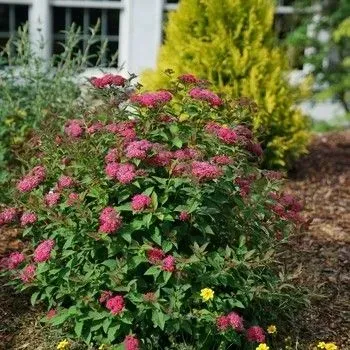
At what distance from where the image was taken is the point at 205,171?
291 centimetres

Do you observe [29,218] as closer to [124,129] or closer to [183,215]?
[124,129]

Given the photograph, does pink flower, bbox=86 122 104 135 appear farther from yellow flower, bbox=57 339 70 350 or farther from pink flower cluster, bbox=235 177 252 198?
yellow flower, bbox=57 339 70 350

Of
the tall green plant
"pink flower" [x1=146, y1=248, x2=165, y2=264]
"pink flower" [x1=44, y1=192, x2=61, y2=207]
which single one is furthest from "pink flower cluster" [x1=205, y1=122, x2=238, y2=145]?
the tall green plant

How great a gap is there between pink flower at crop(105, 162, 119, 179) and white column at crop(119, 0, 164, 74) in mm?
5797

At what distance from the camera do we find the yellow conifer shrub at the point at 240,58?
565cm

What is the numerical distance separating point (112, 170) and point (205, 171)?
388mm

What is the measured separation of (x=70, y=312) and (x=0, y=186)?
1.40 metres

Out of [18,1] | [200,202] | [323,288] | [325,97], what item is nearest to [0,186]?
[200,202]

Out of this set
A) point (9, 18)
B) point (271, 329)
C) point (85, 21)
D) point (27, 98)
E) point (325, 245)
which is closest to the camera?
point (271, 329)

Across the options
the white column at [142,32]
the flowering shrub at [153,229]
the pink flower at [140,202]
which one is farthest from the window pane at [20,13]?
the pink flower at [140,202]

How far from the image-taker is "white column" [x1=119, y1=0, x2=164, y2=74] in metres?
8.65

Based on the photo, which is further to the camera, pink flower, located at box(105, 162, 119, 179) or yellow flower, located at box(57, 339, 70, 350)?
yellow flower, located at box(57, 339, 70, 350)

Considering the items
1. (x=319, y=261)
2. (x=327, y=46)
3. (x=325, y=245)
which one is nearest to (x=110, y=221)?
(x=319, y=261)

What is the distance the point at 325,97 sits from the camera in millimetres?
9148
